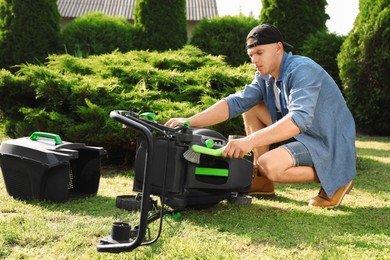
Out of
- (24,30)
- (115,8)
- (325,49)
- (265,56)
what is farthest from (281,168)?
(115,8)

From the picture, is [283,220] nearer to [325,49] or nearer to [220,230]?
[220,230]

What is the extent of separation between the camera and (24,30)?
918cm

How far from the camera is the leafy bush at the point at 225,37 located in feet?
32.1

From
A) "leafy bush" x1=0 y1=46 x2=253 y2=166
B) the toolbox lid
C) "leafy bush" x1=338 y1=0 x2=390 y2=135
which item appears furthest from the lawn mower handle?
"leafy bush" x1=338 y1=0 x2=390 y2=135

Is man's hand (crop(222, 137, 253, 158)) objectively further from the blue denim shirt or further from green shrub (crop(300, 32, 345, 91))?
green shrub (crop(300, 32, 345, 91))

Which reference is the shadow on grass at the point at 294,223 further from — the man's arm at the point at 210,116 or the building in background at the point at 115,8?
the building in background at the point at 115,8

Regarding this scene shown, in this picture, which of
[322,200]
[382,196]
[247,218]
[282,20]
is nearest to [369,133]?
[282,20]

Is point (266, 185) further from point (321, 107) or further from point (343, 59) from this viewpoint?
point (343, 59)

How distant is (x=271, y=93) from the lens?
394 cm

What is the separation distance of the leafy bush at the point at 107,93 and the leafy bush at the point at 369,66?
117 inches

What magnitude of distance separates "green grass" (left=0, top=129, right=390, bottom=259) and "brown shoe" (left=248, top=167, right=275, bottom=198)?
10 centimetres

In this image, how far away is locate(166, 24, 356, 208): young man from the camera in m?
3.53

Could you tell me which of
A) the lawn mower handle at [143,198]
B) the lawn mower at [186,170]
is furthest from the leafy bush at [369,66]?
the lawn mower handle at [143,198]

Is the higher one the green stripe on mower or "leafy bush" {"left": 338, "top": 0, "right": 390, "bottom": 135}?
"leafy bush" {"left": 338, "top": 0, "right": 390, "bottom": 135}
